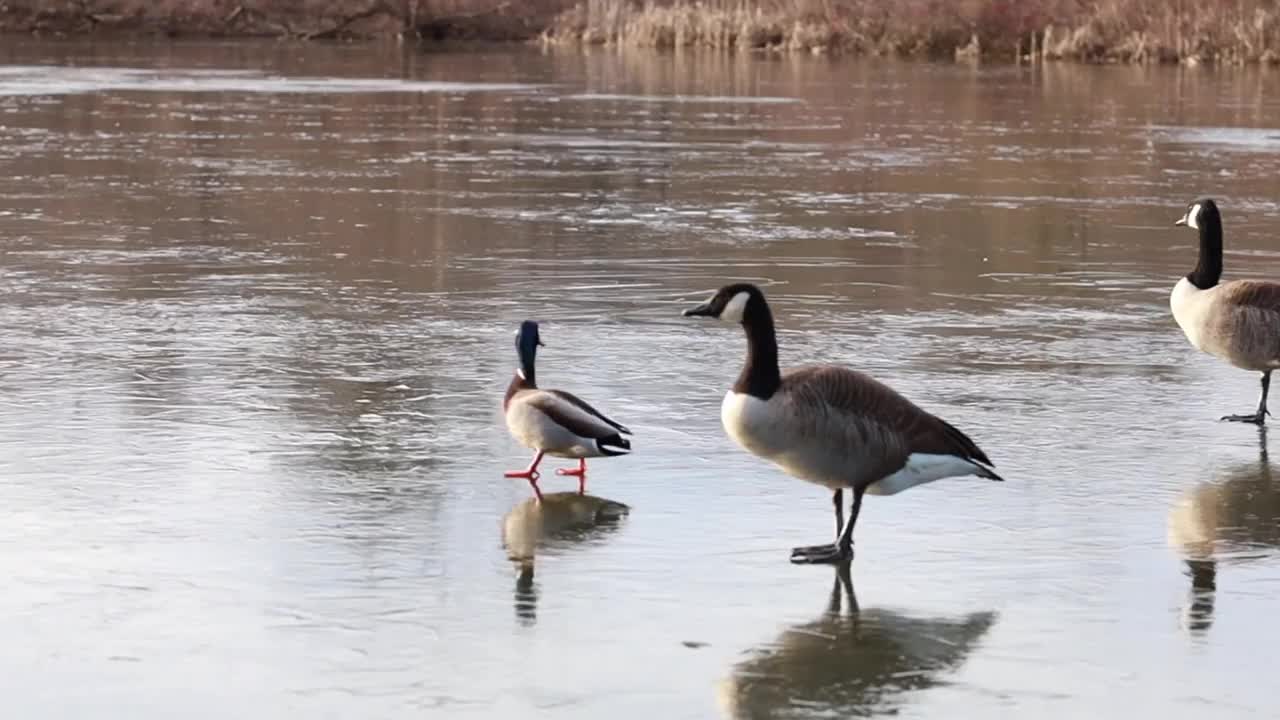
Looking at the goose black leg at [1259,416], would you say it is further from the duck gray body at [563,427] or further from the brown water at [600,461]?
the duck gray body at [563,427]

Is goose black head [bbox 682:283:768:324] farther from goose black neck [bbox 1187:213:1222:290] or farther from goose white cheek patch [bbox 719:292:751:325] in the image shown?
goose black neck [bbox 1187:213:1222:290]

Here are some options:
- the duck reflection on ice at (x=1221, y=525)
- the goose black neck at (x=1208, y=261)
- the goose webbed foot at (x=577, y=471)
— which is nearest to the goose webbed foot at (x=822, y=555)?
the duck reflection on ice at (x=1221, y=525)

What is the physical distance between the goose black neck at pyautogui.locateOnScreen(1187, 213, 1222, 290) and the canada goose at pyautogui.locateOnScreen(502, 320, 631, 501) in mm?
2998

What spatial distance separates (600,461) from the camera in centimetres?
845

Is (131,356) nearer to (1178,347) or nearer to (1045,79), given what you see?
(1178,347)

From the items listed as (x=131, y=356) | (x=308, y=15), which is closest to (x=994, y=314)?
(x=131, y=356)

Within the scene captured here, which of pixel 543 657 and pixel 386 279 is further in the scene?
pixel 386 279

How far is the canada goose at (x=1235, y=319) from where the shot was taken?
9.05 meters

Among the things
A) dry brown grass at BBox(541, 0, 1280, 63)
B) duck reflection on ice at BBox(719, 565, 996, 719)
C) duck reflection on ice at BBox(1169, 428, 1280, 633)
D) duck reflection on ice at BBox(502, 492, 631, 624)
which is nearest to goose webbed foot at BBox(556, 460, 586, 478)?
duck reflection on ice at BBox(502, 492, 631, 624)

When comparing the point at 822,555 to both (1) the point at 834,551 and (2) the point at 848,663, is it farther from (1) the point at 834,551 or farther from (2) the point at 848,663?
(2) the point at 848,663

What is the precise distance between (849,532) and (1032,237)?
32.1ft

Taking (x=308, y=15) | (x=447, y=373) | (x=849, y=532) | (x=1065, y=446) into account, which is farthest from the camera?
(x=308, y=15)

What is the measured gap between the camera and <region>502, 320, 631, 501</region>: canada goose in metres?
7.75

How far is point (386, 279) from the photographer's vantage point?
13523 mm
